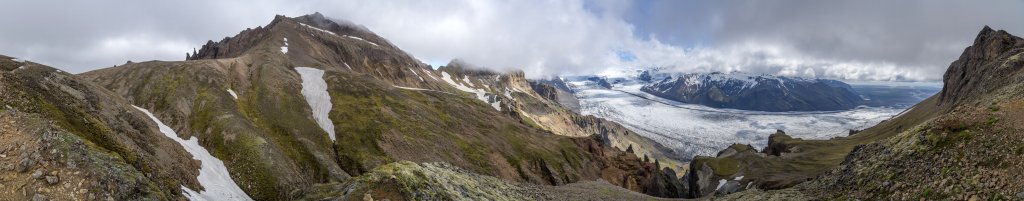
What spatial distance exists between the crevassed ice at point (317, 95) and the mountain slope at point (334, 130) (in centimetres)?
105

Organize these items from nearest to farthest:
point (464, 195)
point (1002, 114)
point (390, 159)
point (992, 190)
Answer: point (992, 190) < point (1002, 114) < point (464, 195) < point (390, 159)

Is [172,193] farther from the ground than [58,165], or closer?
closer

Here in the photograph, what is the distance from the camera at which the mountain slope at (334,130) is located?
7844 centimetres

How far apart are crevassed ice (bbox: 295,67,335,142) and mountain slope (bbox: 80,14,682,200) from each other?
105 cm

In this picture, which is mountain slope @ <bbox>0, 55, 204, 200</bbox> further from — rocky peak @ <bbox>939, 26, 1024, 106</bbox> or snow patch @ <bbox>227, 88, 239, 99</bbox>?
rocky peak @ <bbox>939, 26, 1024, 106</bbox>

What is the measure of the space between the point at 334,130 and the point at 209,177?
1574 inches

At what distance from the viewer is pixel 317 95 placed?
117938 millimetres

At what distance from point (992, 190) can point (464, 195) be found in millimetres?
34579

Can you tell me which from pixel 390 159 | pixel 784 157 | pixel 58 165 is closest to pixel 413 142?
pixel 390 159

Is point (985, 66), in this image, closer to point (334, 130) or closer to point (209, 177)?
point (334, 130)

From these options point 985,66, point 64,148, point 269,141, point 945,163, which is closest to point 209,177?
point 269,141

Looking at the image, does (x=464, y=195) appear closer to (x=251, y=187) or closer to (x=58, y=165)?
(x=58, y=165)

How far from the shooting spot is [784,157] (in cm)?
13638

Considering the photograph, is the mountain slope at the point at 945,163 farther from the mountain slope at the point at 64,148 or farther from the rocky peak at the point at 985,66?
the rocky peak at the point at 985,66
